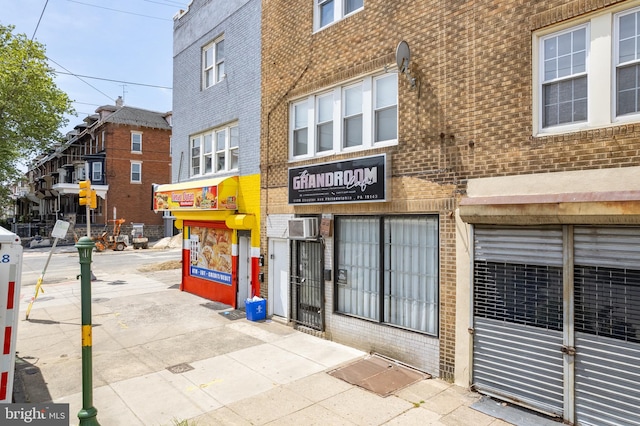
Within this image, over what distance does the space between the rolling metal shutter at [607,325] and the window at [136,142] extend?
40.3 metres

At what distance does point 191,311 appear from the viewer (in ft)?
39.5

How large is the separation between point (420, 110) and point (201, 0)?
1099 cm

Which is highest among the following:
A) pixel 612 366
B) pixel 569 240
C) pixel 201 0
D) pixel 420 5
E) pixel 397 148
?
pixel 201 0

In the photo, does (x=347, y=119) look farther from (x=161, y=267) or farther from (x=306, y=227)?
(x=161, y=267)

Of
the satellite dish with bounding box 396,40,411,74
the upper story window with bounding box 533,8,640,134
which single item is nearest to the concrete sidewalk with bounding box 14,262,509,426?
the upper story window with bounding box 533,8,640,134

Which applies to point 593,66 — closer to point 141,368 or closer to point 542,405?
point 542,405

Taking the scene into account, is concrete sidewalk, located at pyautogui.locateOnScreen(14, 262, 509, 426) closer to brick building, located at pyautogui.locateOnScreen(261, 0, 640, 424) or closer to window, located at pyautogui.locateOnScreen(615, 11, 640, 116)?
brick building, located at pyautogui.locateOnScreen(261, 0, 640, 424)

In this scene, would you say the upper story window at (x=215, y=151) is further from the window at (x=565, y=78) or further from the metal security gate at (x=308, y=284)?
the window at (x=565, y=78)

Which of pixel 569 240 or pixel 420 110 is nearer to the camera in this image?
pixel 569 240

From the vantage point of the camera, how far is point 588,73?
5.50 metres

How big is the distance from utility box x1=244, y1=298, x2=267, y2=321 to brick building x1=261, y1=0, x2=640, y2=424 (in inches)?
45.3

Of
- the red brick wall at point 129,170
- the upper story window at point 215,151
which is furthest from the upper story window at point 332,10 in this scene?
the red brick wall at point 129,170

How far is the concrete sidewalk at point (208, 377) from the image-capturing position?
573cm

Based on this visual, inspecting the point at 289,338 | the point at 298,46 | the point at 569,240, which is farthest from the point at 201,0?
the point at 569,240
